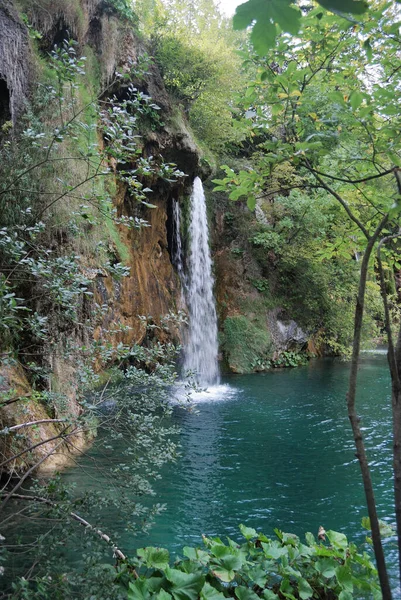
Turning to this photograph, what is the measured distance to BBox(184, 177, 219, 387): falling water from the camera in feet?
50.3

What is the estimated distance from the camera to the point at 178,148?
1252 cm

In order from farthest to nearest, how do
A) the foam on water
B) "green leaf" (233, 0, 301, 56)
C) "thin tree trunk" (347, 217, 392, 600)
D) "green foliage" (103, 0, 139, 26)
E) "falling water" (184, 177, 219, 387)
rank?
"falling water" (184, 177, 219, 387) → the foam on water → "green foliage" (103, 0, 139, 26) → "thin tree trunk" (347, 217, 392, 600) → "green leaf" (233, 0, 301, 56)

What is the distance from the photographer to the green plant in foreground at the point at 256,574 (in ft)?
8.81

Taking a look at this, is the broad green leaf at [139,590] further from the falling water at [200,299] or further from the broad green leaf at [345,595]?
the falling water at [200,299]

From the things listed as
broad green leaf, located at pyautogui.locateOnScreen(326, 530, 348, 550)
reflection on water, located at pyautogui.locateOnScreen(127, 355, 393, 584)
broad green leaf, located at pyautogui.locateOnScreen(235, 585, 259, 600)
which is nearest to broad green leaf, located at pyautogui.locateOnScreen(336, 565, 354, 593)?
broad green leaf, located at pyautogui.locateOnScreen(326, 530, 348, 550)

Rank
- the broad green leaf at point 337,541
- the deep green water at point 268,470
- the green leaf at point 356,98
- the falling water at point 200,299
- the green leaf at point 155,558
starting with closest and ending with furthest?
the green leaf at point 356,98 → the green leaf at point 155,558 → the broad green leaf at point 337,541 → the deep green water at point 268,470 → the falling water at point 200,299

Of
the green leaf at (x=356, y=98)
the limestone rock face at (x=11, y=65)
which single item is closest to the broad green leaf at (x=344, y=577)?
the green leaf at (x=356, y=98)

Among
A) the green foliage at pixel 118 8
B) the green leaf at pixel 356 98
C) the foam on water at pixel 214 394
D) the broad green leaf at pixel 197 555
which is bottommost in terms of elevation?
the foam on water at pixel 214 394

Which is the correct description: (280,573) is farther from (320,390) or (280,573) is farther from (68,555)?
(320,390)

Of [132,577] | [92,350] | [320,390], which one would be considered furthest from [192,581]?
[320,390]

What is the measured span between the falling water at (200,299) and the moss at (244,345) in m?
0.56

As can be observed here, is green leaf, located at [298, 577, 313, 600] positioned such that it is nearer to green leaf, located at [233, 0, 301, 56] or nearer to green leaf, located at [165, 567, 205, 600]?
green leaf, located at [165, 567, 205, 600]

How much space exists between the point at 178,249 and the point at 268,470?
10183 mm

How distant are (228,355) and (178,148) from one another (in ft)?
24.5
